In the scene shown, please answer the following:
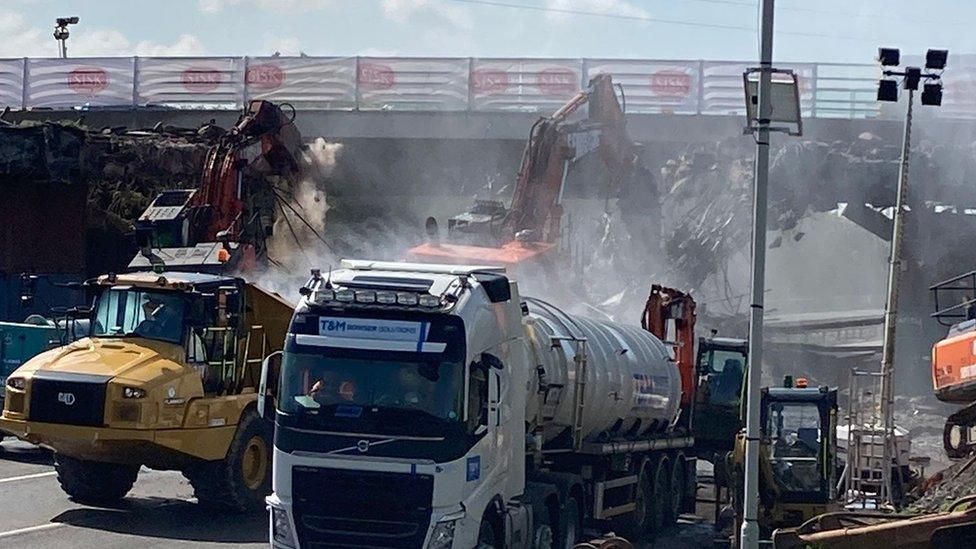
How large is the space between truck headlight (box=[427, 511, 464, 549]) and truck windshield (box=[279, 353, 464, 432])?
88cm

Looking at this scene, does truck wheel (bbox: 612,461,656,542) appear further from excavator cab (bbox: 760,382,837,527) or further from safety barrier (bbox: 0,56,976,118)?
safety barrier (bbox: 0,56,976,118)

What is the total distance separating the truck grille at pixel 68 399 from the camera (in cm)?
1797

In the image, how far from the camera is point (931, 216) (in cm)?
4475

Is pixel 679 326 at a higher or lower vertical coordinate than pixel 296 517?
higher

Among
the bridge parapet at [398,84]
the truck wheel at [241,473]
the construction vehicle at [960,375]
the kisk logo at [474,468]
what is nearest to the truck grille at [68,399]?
the truck wheel at [241,473]

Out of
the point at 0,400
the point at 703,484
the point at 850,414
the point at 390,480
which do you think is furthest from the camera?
the point at 703,484

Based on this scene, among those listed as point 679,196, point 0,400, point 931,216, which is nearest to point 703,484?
point 0,400

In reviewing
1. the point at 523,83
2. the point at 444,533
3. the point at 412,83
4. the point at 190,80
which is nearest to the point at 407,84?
the point at 412,83

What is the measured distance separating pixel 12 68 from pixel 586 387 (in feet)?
109

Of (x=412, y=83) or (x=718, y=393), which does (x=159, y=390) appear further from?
(x=412, y=83)

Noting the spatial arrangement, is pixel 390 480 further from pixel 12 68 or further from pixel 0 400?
pixel 12 68

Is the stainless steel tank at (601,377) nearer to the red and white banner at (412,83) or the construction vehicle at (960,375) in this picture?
the construction vehicle at (960,375)

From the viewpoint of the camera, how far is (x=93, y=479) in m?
19.9

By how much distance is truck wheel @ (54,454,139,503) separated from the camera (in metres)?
19.6
